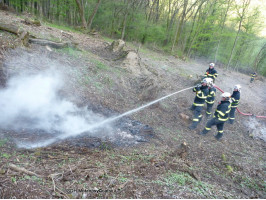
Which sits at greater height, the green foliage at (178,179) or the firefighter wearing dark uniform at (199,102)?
the firefighter wearing dark uniform at (199,102)

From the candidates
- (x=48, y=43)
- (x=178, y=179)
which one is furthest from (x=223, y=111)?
(x=48, y=43)

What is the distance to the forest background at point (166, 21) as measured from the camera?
17.5 meters

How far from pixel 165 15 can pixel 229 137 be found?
79.1ft

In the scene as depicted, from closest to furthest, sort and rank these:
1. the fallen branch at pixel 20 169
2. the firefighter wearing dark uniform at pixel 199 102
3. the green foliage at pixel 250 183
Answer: the fallen branch at pixel 20 169, the green foliage at pixel 250 183, the firefighter wearing dark uniform at pixel 199 102

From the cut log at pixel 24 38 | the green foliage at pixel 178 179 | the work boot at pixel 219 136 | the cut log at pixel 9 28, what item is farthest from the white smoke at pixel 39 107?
the work boot at pixel 219 136

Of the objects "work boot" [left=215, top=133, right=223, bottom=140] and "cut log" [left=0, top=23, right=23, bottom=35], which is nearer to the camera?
"work boot" [left=215, top=133, right=223, bottom=140]

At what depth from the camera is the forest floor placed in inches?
107

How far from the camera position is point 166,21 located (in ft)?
83.1

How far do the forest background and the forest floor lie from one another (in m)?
9.19

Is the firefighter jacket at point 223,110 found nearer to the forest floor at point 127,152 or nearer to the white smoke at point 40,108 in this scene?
the forest floor at point 127,152

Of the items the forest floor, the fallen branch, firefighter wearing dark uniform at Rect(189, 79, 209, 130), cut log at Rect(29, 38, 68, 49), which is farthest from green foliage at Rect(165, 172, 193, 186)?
cut log at Rect(29, 38, 68, 49)

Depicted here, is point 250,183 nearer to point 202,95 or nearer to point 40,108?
point 202,95

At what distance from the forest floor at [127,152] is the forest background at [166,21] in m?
9.19

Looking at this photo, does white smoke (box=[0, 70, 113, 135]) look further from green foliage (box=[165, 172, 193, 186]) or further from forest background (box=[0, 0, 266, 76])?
forest background (box=[0, 0, 266, 76])
